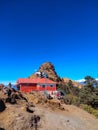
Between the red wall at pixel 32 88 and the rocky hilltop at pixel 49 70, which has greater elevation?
the rocky hilltop at pixel 49 70

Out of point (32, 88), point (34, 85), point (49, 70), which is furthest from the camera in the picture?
point (49, 70)

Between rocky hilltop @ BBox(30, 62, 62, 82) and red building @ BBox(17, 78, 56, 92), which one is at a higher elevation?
rocky hilltop @ BBox(30, 62, 62, 82)

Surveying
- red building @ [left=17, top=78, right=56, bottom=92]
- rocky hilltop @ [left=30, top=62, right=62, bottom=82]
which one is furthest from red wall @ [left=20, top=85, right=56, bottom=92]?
rocky hilltop @ [left=30, top=62, right=62, bottom=82]

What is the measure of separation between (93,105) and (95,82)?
642 cm

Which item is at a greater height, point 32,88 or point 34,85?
point 34,85

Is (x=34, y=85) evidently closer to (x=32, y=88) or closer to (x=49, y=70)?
(x=32, y=88)

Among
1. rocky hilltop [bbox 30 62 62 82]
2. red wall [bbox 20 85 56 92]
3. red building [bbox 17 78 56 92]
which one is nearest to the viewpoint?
red wall [bbox 20 85 56 92]

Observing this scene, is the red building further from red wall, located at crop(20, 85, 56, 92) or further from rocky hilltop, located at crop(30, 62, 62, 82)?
rocky hilltop, located at crop(30, 62, 62, 82)

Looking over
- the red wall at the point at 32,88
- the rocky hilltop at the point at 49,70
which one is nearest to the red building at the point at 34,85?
the red wall at the point at 32,88

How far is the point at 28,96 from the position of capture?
30391mm

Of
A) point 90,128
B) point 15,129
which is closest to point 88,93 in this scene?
point 90,128

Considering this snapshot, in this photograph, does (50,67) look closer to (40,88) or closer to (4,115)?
(40,88)

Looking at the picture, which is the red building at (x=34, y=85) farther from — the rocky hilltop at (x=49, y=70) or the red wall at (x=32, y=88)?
the rocky hilltop at (x=49, y=70)

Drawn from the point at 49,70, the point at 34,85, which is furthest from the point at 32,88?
the point at 49,70
